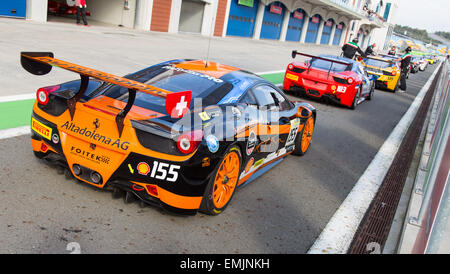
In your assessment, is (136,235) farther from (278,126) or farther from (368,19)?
(368,19)

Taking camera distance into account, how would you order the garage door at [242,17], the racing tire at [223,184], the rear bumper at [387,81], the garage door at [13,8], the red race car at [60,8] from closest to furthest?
the racing tire at [223,184] < the garage door at [13,8] < the rear bumper at [387,81] < the red race car at [60,8] < the garage door at [242,17]

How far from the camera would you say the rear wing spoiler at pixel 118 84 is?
127 inches

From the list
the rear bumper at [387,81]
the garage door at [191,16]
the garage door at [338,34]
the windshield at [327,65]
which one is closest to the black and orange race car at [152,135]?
the windshield at [327,65]

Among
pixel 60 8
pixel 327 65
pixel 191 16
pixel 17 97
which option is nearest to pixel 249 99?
pixel 17 97

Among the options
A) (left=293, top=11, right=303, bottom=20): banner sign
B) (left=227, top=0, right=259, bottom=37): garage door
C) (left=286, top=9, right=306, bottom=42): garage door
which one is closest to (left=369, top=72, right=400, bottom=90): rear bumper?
(left=227, top=0, right=259, bottom=37): garage door

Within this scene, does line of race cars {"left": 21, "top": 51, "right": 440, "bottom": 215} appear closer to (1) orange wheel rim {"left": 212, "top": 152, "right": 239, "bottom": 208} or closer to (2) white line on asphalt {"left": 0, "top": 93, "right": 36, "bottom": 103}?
(1) orange wheel rim {"left": 212, "top": 152, "right": 239, "bottom": 208}

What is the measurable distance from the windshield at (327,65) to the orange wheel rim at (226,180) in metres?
7.42

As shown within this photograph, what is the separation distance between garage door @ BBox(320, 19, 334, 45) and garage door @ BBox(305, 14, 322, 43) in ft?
11.6

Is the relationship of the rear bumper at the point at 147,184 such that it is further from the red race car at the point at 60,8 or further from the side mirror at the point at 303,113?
the red race car at the point at 60,8

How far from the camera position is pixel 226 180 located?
12.9ft

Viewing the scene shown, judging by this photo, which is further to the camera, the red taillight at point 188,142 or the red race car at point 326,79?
the red race car at point 326,79

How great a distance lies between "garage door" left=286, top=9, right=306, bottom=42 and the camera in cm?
4347

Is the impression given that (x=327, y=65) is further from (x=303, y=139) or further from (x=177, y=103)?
(x=177, y=103)

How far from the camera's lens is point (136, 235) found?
3342 millimetres
